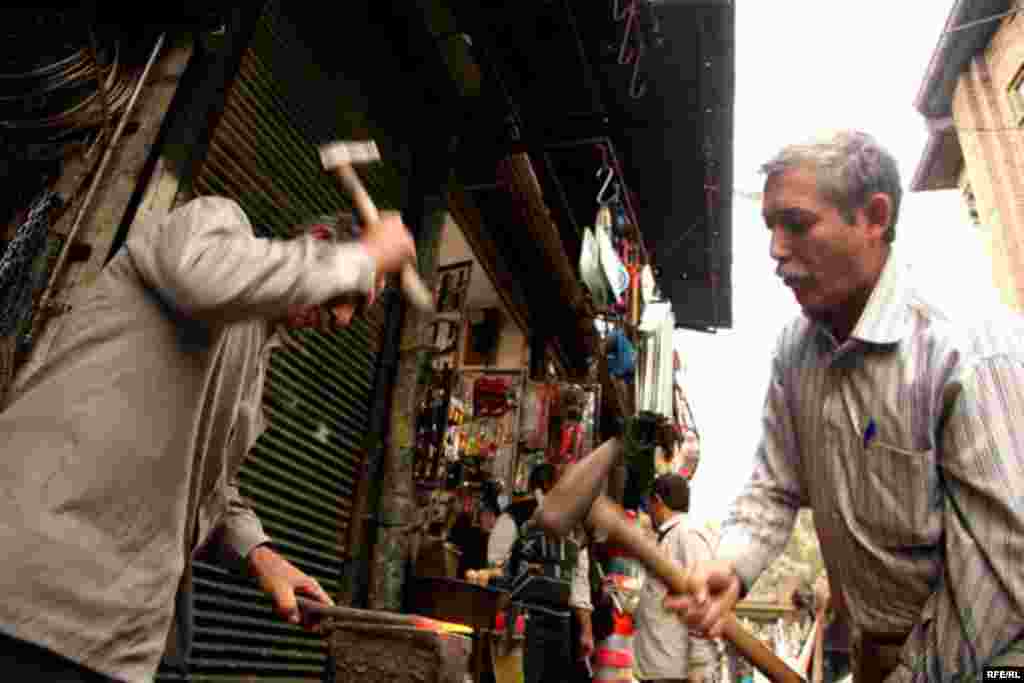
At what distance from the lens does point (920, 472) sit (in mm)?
1968

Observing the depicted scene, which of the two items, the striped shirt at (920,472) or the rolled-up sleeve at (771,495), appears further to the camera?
the rolled-up sleeve at (771,495)

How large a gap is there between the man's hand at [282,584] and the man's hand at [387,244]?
3.42 feet

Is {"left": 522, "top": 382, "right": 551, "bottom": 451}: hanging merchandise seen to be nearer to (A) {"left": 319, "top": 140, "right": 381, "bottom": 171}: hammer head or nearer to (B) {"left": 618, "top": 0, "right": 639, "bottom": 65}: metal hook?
(B) {"left": 618, "top": 0, "right": 639, "bottom": 65}: metal hook

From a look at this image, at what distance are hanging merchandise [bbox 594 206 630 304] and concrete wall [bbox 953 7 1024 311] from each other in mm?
12702

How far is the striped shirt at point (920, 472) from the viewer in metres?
1.80

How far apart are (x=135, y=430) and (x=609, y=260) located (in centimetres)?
781

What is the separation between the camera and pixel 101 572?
1609 mm

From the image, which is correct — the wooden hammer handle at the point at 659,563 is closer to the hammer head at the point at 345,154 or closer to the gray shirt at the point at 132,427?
the gray shirt at the point at 132,427

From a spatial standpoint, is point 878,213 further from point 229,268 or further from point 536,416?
point 536,416

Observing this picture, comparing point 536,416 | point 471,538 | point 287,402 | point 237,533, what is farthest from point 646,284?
point 237,533

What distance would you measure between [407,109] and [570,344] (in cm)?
530

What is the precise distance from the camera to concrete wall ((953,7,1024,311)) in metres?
16.3

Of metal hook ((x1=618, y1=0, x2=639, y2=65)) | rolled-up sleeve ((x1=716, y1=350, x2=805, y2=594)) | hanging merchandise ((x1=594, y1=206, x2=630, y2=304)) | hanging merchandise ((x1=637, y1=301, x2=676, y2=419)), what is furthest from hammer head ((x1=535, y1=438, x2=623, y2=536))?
hanging merchandise ((x1=637, y1=301, x2=676, y2=419))

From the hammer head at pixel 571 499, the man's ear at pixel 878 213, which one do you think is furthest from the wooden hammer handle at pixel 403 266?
the man's ear at pixel 878 213
